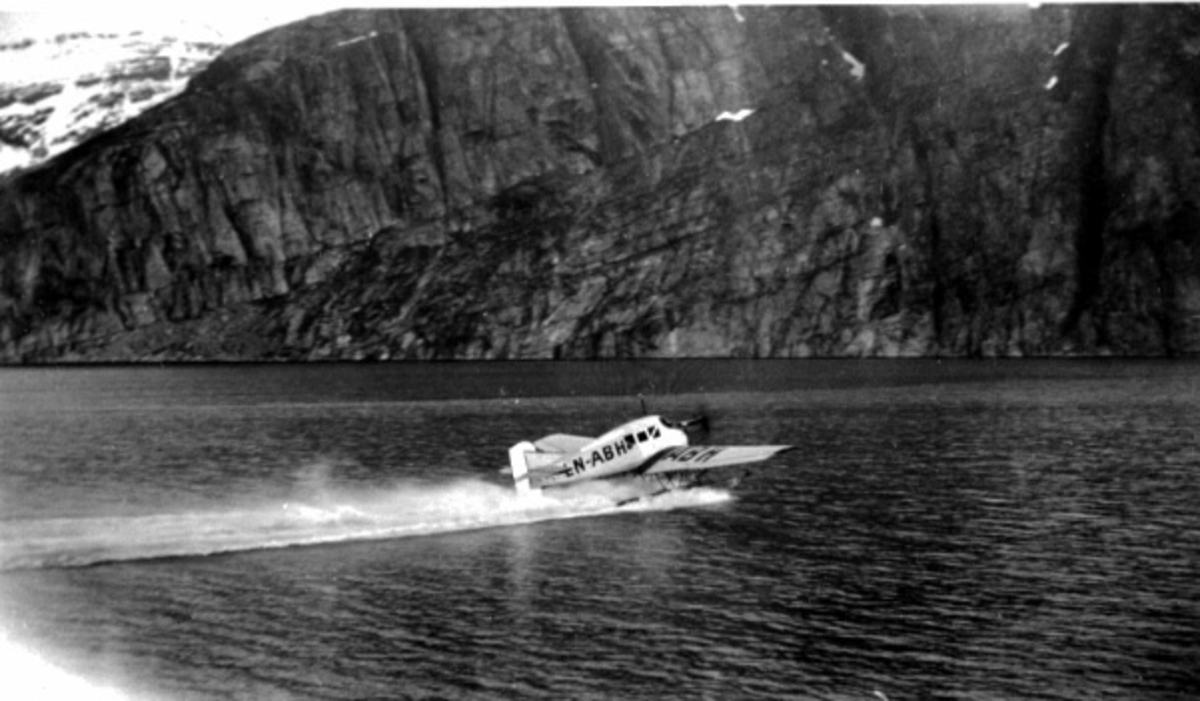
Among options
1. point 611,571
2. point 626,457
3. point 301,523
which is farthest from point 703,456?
point 301,523

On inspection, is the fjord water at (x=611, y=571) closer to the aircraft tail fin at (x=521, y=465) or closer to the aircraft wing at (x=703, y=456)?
the aircraft tail fin at (x=521, y=465)

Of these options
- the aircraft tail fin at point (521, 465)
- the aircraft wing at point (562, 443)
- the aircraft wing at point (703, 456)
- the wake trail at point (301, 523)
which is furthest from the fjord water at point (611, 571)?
the aircraft wing at point (562, 443)

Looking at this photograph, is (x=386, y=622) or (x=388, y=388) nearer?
(x=386, y=622)

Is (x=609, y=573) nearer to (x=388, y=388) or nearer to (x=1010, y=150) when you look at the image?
(x=388, y=388)

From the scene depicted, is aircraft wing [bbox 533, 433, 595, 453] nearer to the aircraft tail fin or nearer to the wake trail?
the wake trail

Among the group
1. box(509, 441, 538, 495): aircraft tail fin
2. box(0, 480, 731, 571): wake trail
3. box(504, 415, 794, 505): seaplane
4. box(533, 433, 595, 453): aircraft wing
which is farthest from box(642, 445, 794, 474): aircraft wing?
box(509, 441, 538, 495): aircraft tail fin

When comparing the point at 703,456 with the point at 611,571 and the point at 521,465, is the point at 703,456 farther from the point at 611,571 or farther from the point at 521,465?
the point at 611,571

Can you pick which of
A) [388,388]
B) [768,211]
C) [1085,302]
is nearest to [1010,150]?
[1085,302]
